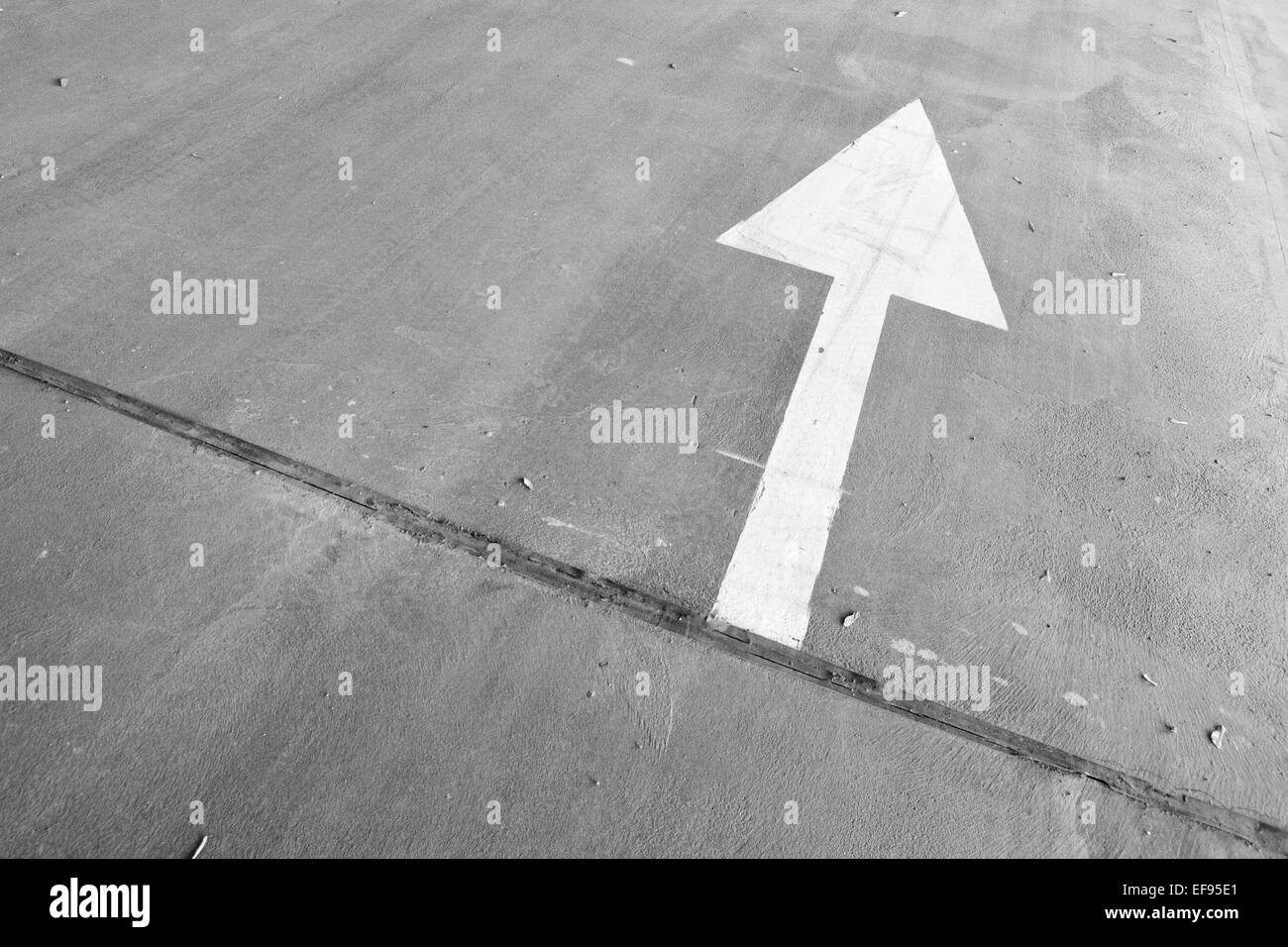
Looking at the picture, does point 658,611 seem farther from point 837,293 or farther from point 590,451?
point 837,293

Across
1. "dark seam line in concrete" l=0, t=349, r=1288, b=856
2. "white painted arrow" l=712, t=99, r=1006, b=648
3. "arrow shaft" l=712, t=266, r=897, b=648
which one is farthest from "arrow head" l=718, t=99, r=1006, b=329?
"dark seam line in concrete" l=0, t=349, r=1288, b=856

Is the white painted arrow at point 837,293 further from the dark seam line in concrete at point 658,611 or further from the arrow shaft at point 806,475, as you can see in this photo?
the dark seam line in concrete at point 658,611

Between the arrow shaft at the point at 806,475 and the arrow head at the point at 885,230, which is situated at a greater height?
the arrow head at the point at 885,230

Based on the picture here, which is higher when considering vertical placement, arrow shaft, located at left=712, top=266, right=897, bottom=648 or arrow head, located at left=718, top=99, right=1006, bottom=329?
arrow head, located at left=718, top=99, right=1006, bottom=329

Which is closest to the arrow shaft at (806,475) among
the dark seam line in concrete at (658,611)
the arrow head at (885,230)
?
the dark seam line in concrete at (658,611)

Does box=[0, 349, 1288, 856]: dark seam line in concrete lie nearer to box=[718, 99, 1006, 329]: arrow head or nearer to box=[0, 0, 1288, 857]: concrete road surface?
box=[0, 0, 1288, 857]: concrete road surface

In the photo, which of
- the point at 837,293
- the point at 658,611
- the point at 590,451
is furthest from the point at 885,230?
the point at 658,611
